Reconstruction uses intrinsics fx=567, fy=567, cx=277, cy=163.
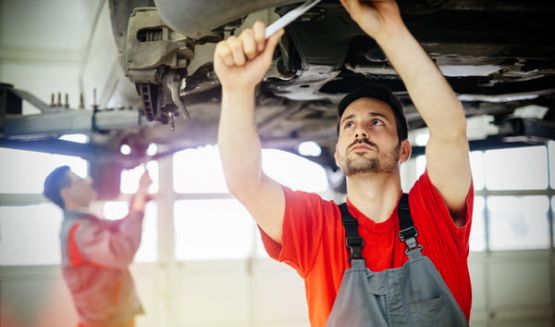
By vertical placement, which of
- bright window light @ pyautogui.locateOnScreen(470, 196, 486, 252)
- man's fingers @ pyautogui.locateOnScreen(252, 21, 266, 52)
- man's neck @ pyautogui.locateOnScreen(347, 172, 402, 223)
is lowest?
bright window light @ pyautogui.locateOnScreen(470, 196, 486, 252)

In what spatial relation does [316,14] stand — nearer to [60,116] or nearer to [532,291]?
[60,116]

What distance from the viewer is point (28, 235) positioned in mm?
4117

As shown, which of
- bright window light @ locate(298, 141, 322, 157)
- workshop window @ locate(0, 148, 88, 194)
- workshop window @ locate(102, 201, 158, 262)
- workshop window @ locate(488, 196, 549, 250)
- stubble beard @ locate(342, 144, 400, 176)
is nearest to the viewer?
stubble beard @ locate(342, 144, 400, 176)

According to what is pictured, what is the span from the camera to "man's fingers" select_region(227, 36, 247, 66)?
0.91m

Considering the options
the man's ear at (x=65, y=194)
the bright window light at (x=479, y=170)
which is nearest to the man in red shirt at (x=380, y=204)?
the man's ear at (x=65, y=194)

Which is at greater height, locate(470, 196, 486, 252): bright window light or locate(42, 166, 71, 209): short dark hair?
locate(42, 166, 71, 209): short dark hair

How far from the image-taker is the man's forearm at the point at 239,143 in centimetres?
103

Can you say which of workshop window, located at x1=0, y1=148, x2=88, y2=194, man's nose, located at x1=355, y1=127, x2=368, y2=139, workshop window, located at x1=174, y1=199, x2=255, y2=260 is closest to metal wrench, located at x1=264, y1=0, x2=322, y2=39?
man's nose, located at x1=355, y1=127, x2=368, y2=139

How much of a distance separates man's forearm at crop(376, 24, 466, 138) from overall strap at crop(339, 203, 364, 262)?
0.26 meters

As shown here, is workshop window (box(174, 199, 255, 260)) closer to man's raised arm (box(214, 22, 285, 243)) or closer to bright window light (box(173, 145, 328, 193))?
bright window light (box(173, 145, 328, 193))

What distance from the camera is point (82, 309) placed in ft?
8.38

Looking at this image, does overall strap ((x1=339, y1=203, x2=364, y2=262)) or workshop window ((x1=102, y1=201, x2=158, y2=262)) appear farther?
workshop window ((x1=102, y1=201, x2=158, y2=262))

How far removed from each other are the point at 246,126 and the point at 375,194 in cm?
37

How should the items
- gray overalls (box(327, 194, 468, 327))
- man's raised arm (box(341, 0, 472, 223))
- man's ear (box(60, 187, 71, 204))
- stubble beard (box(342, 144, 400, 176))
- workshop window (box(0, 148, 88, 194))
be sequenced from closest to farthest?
1. man's raised arm (box(341, 0, 472, 223))
2. gray overalls (box(327, 194, 468, 327))
3. stubble beard (box(342, 144, 400, 176))
4. man's ear (box(60, 187, 71, 204))
5. workshop window (box(0, 148, 88, 194))
